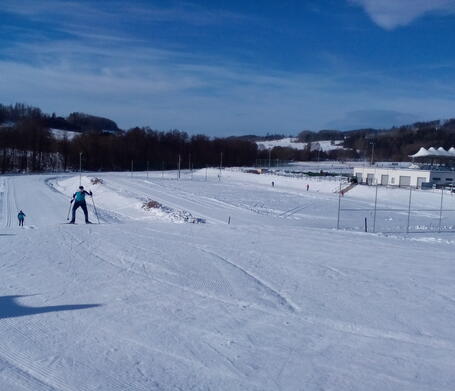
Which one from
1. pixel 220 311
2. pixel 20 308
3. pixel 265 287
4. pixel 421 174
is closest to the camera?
pixel 20 308

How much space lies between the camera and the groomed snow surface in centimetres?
530

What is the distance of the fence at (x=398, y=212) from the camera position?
28.7 m

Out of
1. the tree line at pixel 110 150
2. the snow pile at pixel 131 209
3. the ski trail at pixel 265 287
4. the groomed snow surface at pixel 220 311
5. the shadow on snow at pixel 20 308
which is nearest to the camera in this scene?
the groomed snow surface at pixel 220 311

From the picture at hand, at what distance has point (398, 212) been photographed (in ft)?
124

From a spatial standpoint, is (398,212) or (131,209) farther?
(398,212)

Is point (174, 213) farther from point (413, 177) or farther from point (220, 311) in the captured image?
point (413, 177)

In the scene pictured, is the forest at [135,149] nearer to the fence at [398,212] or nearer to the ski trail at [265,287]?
the fence at [398,212]

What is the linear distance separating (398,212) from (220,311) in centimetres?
3334

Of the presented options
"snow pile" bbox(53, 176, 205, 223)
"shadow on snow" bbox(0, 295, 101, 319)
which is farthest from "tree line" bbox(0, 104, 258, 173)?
"shadow on snow" bbox(0, 295, 101, 319)

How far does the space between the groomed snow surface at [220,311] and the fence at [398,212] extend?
45.8ft

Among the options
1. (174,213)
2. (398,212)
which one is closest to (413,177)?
(398,212)

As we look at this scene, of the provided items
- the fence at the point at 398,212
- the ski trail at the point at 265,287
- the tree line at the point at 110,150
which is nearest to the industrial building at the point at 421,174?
the fence at the point at 398,212

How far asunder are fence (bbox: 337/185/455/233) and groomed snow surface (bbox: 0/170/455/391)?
13.9 m

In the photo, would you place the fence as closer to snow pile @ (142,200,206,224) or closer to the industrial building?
the industrial building
